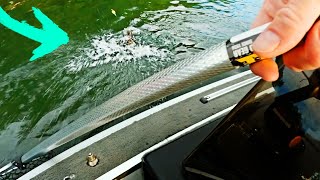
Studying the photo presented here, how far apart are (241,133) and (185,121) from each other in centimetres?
40

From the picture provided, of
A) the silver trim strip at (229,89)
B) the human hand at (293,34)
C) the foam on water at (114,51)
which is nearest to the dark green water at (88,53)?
the foam on water at (114,51)

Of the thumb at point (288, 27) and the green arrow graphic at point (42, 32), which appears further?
the green arrow graphic at point (42, 32)

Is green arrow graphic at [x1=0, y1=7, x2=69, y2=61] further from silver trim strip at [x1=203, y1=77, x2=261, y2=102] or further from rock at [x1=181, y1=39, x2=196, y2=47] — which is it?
silver trim strip at [x1=203, y1=77, x2=261, y2=102]

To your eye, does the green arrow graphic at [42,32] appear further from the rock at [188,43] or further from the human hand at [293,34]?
the human hand at [293,34]

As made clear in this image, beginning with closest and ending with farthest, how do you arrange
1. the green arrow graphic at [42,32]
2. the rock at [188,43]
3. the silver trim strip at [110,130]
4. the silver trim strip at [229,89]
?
the silver trim strip at [110,130], the silver trim strip at [229,89], the green arrow graphic at [42,32], the rock at [188,43]

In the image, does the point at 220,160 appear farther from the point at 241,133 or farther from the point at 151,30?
the point at 151,30

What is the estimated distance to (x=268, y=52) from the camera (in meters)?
0.78

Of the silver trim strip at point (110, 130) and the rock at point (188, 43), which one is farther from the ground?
the silver trim strip at point (110, 130)

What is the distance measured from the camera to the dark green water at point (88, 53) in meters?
2.18

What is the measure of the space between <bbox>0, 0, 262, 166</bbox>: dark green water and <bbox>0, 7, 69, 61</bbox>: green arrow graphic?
5cm

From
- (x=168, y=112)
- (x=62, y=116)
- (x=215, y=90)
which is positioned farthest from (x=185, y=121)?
(x=62, y=116)

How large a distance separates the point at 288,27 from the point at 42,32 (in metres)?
2.61

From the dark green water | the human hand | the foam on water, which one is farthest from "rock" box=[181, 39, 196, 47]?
the human hand

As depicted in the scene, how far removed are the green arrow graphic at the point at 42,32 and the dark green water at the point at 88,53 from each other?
0.05 m
